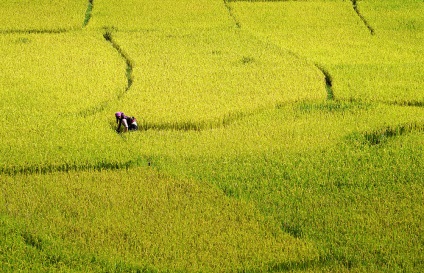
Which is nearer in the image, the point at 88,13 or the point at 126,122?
the point at 126,122

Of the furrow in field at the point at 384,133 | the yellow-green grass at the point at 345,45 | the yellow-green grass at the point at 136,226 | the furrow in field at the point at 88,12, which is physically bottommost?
the furrow in field at the point at 88,12

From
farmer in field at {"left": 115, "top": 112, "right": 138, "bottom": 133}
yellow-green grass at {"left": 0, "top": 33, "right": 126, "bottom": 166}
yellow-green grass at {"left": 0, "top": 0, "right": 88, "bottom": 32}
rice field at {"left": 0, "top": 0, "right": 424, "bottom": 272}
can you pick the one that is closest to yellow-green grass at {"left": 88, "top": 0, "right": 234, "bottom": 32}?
rice field at {"left": 0, "top": 0, "right": 424, "bottom": 272}

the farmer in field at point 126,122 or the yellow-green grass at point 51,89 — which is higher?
the farmer in field at point 126,122

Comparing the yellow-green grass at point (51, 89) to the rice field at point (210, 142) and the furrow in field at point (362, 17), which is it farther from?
the furrow in field at point (362, 17)

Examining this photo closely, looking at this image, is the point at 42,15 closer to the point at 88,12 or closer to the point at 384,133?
the point at 88,12

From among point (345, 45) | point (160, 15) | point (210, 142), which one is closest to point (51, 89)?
point (210, 142)

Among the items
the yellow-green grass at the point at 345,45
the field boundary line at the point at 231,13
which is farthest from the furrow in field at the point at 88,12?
the yellow-green grass at the point at 345,45
